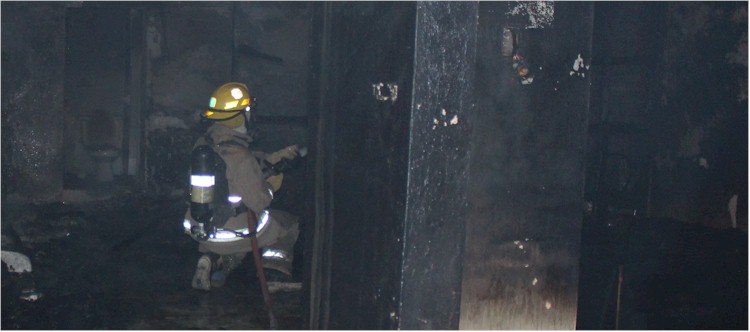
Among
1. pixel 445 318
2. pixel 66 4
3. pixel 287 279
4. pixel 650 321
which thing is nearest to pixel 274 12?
pixel 66 4

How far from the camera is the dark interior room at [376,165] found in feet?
9.12

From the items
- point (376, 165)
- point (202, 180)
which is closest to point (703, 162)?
point (202, 180)

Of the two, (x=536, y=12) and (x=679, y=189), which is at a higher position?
(x=536, y=12)

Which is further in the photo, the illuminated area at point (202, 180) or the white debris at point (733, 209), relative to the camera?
the white debris at point (733, 209)

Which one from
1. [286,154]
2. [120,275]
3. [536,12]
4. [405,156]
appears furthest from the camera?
[120,275]

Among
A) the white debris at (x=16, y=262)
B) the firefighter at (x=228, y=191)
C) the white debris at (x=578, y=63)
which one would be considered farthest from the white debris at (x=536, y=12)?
the white debris at (x=16, y=262)

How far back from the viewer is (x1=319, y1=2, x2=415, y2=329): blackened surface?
269cm

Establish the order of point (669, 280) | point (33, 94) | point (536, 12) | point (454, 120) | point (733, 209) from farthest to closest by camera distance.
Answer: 1. point (33, 94)
2. point (733, 209)
3. point (669, 280)
4. point (536, 12)
5. point (454, 120)

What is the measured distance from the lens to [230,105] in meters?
5.65

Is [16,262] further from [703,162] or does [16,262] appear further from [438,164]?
[703,162]

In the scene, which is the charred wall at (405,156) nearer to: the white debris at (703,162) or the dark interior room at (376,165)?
the dark interior room at (376,165)

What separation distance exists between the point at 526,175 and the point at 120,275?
13.9 feet

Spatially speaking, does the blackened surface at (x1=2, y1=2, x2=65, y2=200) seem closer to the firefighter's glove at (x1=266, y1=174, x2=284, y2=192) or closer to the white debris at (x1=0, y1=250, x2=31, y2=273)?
the white debris at (x1=0, y1=250, x2=31, y2=273)

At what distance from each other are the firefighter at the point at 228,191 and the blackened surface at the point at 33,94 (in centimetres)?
355
